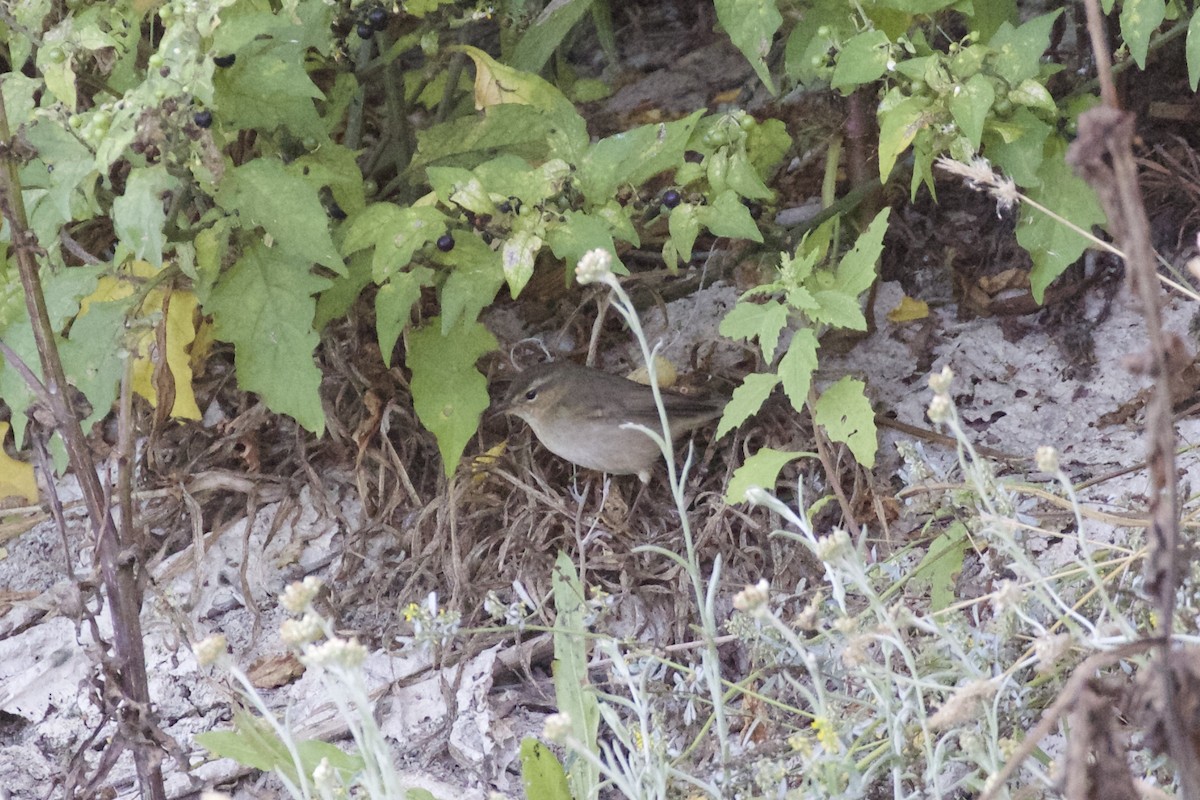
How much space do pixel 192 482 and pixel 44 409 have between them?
1.11 metres

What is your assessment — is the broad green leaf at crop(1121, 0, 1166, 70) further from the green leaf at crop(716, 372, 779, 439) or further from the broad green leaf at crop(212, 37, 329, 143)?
the broad green leaf at crop(212, 37, 329, 143)

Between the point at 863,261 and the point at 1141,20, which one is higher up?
the point at 1141,20

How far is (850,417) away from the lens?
331 centimetres

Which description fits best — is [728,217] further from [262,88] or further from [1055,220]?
[262,88]

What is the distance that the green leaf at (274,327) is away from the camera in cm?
314

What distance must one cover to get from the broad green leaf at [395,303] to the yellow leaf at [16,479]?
5.34ft

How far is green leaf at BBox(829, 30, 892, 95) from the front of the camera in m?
3.05

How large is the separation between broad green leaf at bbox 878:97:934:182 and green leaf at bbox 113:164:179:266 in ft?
5.69

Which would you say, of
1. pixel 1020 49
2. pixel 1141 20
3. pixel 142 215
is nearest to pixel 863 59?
pixel 1020 49

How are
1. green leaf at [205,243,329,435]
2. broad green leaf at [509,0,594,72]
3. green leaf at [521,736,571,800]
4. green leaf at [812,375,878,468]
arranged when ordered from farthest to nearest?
broad green leaf at [509,0,594,72]
green leaf at [812,375,878,468]
green leaf at [205,243,329,435]
green leaf at [521,736,571,800]

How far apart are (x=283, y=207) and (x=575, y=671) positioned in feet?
4.35

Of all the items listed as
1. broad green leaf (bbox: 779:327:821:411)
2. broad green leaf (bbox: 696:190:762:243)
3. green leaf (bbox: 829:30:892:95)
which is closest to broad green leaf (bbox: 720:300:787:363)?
broad green leaf (bbox: 779:327:821:411)

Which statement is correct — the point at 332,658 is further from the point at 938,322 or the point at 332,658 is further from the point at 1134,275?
the point at 938,322

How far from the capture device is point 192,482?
3984mm
